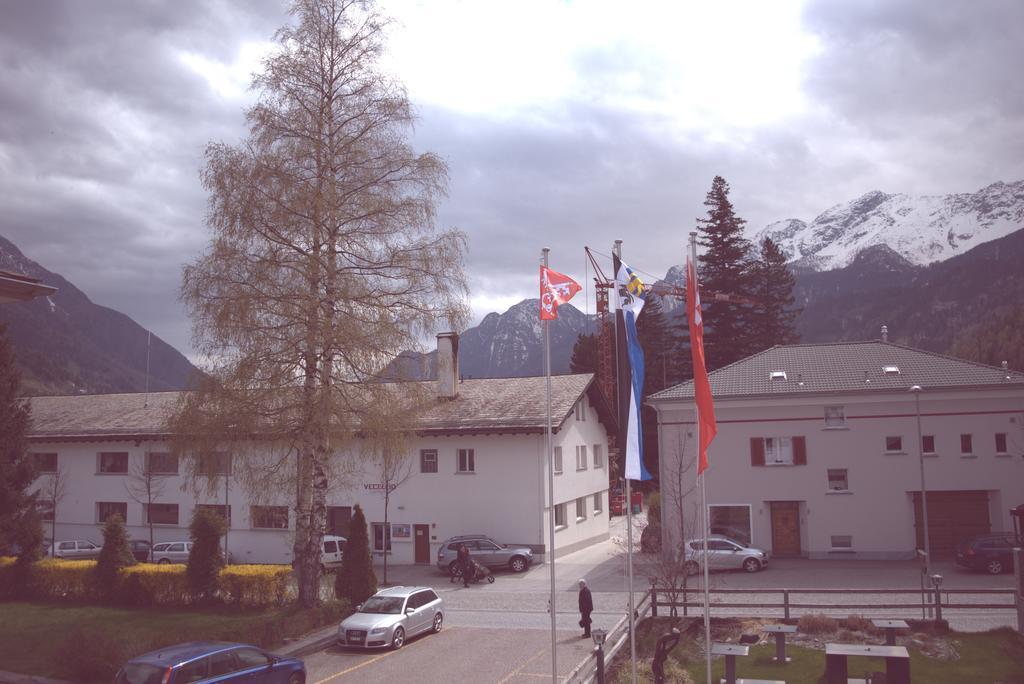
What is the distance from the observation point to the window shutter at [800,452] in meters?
33.7

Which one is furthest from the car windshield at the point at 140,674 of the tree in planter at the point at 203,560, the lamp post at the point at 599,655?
the tree in planter at the point at 203,560

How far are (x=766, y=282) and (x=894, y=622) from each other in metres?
58.0

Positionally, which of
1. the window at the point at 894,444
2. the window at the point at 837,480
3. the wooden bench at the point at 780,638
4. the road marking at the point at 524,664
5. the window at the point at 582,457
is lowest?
the road marking at the point at 524,664

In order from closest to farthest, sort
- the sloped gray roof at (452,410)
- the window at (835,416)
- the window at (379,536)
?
the window at (835,416) < the sloped gray roof at (452,410) < the window at (379,536)

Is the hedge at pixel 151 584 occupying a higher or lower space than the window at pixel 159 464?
lower

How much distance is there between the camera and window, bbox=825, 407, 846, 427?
3359cm

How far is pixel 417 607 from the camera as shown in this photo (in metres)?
20.9

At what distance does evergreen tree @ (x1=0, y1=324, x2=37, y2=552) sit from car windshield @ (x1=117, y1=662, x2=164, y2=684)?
18.9m

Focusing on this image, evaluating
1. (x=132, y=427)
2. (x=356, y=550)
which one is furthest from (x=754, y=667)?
(x=132, y=427)

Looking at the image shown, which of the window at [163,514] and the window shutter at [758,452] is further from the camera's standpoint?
the window at [163,514]

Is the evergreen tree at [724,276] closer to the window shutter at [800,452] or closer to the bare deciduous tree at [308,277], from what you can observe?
the window shutter at [800,452]

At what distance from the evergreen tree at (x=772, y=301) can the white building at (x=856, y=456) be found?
32575 millimetres

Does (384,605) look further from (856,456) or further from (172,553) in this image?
(856,456)

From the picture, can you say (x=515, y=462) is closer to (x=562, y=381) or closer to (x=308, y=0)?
(x=562, y=381)
